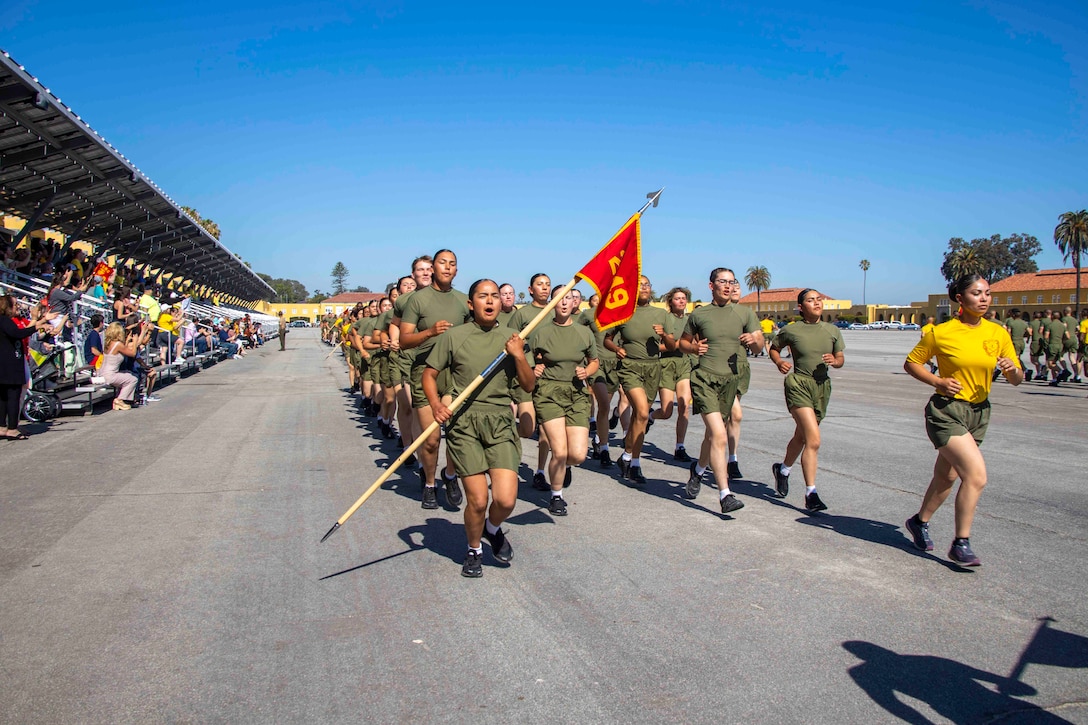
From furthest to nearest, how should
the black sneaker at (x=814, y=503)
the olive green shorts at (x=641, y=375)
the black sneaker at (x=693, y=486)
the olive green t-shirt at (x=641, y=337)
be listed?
the olive green t-shirt at (x=641, y=337), the olive green shorts at (x=641, y=375), the black sneaker at (x=693, y=486), the black sneaker at (x=814, y=503)

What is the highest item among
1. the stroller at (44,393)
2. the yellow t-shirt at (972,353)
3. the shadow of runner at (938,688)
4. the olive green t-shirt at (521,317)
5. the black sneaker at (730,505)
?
the olive green t-shirt at (521,317)

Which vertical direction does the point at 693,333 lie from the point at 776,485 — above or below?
above

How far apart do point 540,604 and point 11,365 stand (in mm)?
8590

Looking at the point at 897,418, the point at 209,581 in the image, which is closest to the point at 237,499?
the point at 209,581

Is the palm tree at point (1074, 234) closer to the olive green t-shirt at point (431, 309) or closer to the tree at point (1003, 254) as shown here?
the tree at point (1003, 254)

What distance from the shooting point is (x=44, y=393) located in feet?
41.1

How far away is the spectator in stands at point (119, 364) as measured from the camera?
14.1 metres

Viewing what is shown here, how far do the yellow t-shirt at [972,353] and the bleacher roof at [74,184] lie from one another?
13900mm

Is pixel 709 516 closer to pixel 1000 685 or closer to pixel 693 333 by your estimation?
pixel 693 333

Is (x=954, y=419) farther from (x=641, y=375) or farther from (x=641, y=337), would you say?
(x=641, y=337)

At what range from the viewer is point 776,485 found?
7.48 meters

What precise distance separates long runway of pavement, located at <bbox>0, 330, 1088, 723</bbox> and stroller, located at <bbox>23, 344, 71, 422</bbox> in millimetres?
4261

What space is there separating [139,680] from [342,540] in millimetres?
2375

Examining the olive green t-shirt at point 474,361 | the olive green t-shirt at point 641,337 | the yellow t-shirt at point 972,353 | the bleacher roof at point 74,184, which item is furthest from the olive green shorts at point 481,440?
the bleacher roof at point 74,184
